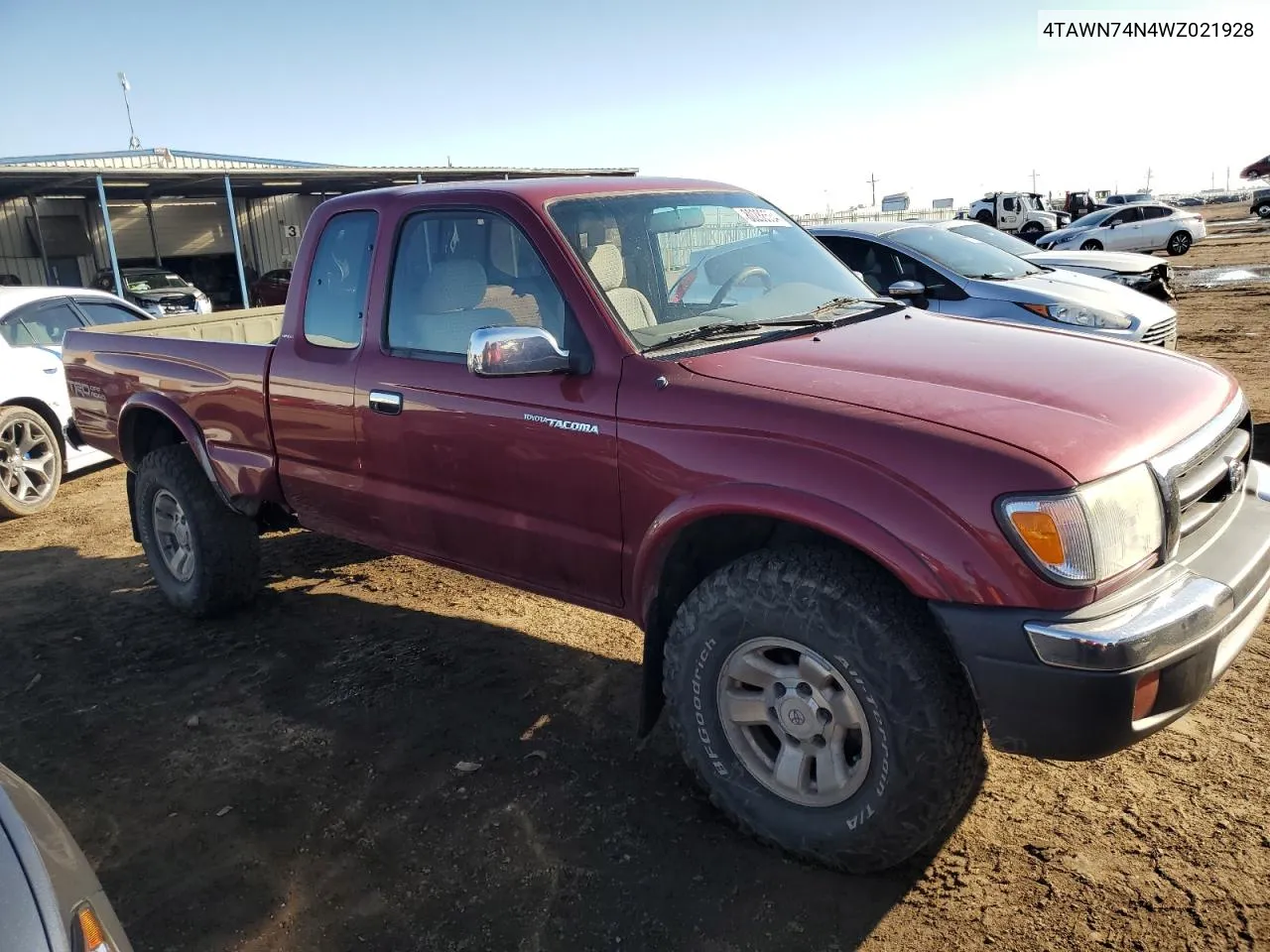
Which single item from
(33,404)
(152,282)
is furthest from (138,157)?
(33,404)

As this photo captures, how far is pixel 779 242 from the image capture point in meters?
3.87

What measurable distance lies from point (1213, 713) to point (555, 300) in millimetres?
2845

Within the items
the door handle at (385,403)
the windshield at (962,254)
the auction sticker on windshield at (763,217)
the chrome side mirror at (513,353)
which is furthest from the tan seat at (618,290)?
the windshield at (962,254)

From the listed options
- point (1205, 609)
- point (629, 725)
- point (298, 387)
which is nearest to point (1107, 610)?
point (1205, 609)

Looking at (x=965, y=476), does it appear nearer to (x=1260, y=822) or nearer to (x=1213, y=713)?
(x=1260, y=822)

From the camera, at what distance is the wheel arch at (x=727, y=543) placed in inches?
92.7

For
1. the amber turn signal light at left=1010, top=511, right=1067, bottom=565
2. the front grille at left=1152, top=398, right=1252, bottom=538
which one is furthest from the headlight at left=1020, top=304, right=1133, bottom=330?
the amber turn signal light at left=1010, top=511, right=1067, bottom=565

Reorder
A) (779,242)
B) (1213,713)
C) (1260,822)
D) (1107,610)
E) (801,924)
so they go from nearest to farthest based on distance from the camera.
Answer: (1107,610) → (801,924) → (1260,822) → (1213,713) → (779,242)

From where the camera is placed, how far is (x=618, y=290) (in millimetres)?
3188

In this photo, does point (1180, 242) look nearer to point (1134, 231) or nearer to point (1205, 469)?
point (1134, 231)

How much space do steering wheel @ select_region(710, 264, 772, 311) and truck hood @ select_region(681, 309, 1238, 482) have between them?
1.23ft

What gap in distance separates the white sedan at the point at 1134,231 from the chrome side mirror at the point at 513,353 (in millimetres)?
26351

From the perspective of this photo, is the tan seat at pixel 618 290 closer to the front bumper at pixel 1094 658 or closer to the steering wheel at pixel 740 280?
the steering wheel at pixel 740 280

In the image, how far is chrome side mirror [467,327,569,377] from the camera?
2.90 m
